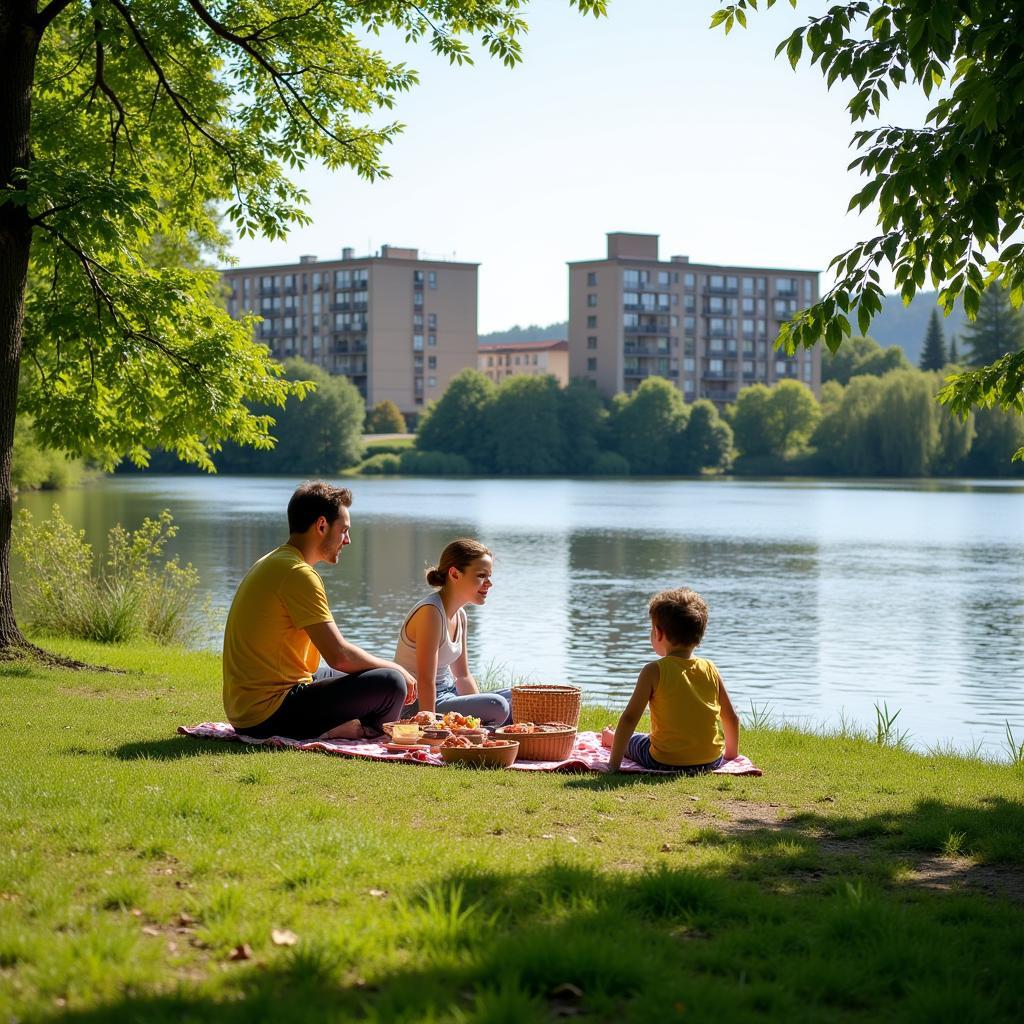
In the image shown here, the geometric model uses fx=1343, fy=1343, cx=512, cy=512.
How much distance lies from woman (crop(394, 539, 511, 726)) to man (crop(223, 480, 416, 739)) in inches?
16.4

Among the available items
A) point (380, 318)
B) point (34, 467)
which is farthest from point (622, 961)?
point (380, 318)

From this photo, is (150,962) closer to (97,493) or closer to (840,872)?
(840,872)

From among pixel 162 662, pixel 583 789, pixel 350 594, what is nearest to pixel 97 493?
pixel 350 594

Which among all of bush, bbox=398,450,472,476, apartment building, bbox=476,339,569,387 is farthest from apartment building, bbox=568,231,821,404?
apartment building, bbox=476,339,569,387

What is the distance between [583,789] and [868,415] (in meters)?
104

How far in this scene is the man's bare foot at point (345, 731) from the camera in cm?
795

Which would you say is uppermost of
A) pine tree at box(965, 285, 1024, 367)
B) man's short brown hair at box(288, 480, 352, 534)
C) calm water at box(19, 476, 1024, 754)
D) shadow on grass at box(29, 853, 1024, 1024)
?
pine tree at box(965, 285, 1024, 367)

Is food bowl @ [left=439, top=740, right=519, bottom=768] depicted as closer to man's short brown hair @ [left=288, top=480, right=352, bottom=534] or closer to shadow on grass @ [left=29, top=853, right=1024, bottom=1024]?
man's short brown hair @ [left=288, top=480, right=352, bottom=534]

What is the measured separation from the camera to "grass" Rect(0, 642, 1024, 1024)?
12.1ft

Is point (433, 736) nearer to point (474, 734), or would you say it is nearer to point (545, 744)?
point (474, 734)

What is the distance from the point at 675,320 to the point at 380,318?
33.0 m

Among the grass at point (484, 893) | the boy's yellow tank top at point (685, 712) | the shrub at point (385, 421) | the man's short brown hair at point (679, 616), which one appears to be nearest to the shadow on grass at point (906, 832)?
the grass at point (484, 893)

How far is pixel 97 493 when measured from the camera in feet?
218

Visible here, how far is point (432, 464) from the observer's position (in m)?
121
